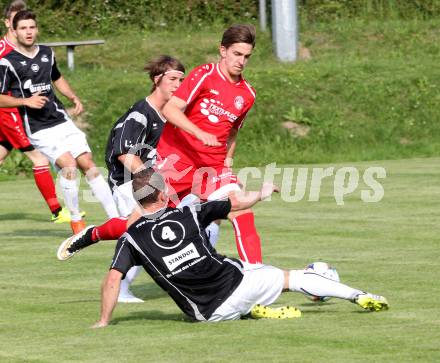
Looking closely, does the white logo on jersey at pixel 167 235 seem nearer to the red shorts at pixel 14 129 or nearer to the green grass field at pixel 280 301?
the green grass field at pixel 280 301

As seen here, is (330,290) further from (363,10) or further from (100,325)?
(363,10)

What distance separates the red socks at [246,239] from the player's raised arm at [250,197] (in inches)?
14.2

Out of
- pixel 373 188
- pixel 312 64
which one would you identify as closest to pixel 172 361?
pixel 373 188

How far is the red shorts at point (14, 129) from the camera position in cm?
1454

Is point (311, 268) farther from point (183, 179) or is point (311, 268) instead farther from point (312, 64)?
point (312, 64)

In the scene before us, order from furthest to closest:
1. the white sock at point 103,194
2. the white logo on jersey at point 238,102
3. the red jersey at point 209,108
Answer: the white sock at point 103,194
the white logo on jersey at point 238,102
the red jersey at point 209,108

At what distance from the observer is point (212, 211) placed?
8453 mm

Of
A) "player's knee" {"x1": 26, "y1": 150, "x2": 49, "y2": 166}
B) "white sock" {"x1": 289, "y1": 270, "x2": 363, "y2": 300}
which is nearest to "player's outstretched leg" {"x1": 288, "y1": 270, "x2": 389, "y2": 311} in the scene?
"white sock" {"x1": 289, "y1": 270, "x2": 363, "y2": 300}

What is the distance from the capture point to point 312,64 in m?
26.9

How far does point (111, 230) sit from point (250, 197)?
1059 mm

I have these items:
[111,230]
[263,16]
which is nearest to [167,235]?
[111,230]

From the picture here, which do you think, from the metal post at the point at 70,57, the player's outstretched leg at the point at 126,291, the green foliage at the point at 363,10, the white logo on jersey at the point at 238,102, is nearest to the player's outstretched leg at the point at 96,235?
the player's outstretched leg at the point at 126,291

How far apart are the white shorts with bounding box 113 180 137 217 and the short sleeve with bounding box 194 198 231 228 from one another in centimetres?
201

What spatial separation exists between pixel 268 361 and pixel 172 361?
1.78 feet
